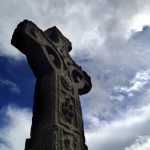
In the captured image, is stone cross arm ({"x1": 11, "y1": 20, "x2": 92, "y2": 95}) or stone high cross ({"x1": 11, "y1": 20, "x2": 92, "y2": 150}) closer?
stone high cross ({"x1": 11, "y1": 20, "x2": 92, "y2": 150})

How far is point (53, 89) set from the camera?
4.19 meters

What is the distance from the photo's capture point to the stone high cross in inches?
138

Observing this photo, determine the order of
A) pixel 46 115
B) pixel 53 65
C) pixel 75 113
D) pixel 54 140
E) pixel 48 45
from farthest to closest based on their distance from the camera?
pixel 48 45 → pixel 53 65 → pixel 75 113 → pixel 46 115 → pixel 54 140

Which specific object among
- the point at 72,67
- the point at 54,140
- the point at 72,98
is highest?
the point at 72,67

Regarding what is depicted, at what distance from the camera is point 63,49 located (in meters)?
5.77

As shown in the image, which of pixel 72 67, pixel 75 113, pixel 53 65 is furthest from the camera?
pixel 72 67

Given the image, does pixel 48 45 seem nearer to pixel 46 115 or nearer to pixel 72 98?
pixel 72 98

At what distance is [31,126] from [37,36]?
2011 mm

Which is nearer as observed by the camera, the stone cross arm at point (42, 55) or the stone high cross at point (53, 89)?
the stone high cross at point (53, 89)

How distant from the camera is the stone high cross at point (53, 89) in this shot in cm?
350

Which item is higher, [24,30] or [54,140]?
[24,30]

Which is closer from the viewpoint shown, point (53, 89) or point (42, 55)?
point (53, 89)

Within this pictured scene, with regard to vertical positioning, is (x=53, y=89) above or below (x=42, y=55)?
below

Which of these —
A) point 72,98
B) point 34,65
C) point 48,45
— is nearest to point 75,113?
point 72,98
